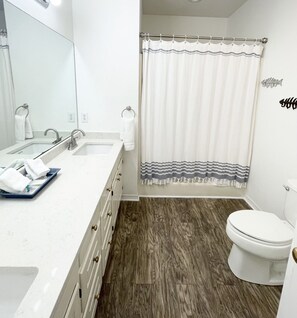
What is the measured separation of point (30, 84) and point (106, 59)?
1.10 metres

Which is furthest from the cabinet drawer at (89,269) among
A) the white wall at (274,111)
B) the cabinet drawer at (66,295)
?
the white wall at (274,111)

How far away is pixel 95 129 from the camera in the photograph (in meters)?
2.86

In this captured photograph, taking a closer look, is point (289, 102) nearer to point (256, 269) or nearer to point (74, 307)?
point (256, 269)

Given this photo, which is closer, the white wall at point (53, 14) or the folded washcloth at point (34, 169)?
the folded washcloth at point (34, 169)

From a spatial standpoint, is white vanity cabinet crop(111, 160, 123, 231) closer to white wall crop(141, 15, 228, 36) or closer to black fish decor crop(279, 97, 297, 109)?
black fish decor crop(279, 97, 297, 109)

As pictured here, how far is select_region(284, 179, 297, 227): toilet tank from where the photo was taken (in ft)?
5.89

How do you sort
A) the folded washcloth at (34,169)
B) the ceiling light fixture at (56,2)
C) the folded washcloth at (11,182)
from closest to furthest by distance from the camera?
the folded washcloth at (11,182) < the folded washcloth at (34,169) < the ceiling light fixture at (56,2)

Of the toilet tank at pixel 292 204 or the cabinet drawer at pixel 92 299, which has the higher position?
the toilet tank at pixel 292 204

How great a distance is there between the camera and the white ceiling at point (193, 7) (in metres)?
3.16

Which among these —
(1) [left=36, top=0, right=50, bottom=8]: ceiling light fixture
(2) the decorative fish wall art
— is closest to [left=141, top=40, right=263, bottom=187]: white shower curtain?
(2) the decorative fish wall art

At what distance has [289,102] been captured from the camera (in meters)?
2.22

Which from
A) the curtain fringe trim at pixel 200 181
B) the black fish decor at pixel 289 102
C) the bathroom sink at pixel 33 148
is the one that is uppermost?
the black fish decor at pixel 289 102

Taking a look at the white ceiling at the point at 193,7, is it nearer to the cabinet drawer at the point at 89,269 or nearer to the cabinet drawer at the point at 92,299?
the cabinet drawer at the point at 89,269

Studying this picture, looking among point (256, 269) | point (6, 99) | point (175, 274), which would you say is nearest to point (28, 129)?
point (6, 99)
